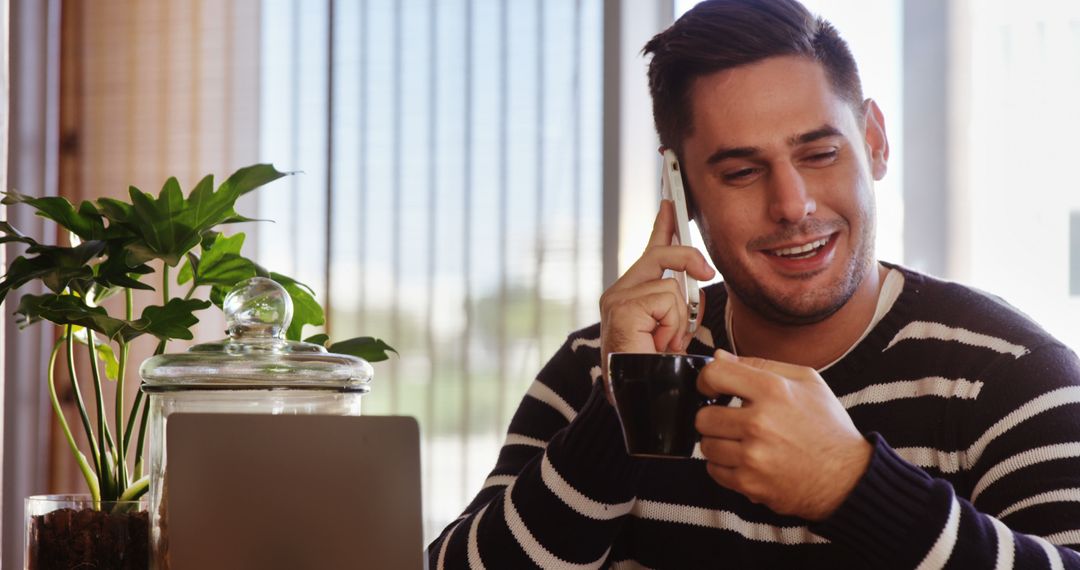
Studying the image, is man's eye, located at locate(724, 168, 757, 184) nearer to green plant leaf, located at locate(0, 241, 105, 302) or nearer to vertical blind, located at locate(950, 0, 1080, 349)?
green plant leaf, located at locate(0, 241, 105, 302)

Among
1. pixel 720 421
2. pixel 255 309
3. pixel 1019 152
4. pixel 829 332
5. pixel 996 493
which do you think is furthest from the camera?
pixel 1019 152

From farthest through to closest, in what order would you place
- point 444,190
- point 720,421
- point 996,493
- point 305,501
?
1. point 444,190
2. point 996,493
3. point 720,421
4. point 305,501

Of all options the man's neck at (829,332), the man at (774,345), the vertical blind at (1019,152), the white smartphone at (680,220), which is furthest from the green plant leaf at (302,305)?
the vertical blind at (1019,152)

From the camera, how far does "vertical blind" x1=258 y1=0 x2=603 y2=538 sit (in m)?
3.01

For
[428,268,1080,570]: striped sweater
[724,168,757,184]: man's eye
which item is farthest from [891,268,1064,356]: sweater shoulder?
[724,168,757,184]: man's eye

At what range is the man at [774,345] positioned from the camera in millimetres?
1117

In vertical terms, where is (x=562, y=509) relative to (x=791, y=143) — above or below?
below

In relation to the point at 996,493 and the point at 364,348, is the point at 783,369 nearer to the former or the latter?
the point at 996,493

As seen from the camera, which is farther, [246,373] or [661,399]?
[246,373]

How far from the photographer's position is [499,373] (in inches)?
119

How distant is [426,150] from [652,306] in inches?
79.9

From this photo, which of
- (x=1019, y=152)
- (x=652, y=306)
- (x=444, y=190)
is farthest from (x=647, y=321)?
(x=444, y=190)

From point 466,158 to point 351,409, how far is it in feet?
6.98

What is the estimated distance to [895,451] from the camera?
1.02m
